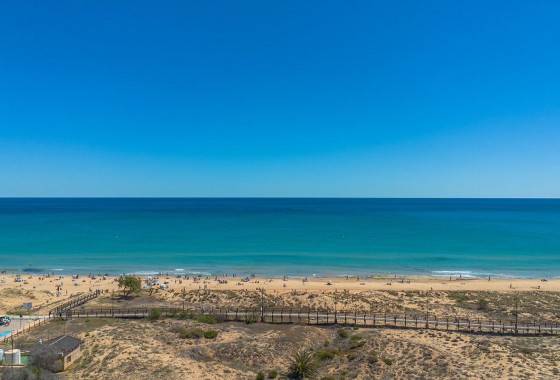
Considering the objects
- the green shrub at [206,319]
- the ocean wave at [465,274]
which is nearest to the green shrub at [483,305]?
the ocean wave at [465,274]

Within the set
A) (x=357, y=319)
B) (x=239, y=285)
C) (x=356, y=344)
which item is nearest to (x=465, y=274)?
(x=357, y=319)

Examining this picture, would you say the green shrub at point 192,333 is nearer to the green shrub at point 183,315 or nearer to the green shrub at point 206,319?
the green shrub at point 206,319

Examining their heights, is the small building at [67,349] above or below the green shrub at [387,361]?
above

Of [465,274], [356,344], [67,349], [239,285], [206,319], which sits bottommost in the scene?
[465,274]

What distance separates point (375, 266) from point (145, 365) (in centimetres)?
5141

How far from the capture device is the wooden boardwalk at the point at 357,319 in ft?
107

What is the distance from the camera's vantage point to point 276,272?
2562 inches

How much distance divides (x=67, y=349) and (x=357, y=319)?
76.7 ft

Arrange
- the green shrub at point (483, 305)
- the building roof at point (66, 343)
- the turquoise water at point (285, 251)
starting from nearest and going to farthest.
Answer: the building roof at point (66, 343), the green shrub at point (483, 305), the turquoise water at point (285, 251)

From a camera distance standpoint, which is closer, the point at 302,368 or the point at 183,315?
the point at 302,368

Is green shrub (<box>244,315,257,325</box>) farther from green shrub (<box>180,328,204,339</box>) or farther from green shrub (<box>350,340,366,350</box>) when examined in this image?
green shrub (<box>350,340,366,350</box>)

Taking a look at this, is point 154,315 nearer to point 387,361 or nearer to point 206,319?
point 206,319

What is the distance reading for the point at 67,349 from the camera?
25203 millimetres

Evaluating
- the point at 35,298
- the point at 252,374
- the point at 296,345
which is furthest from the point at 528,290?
the point at 35,298
